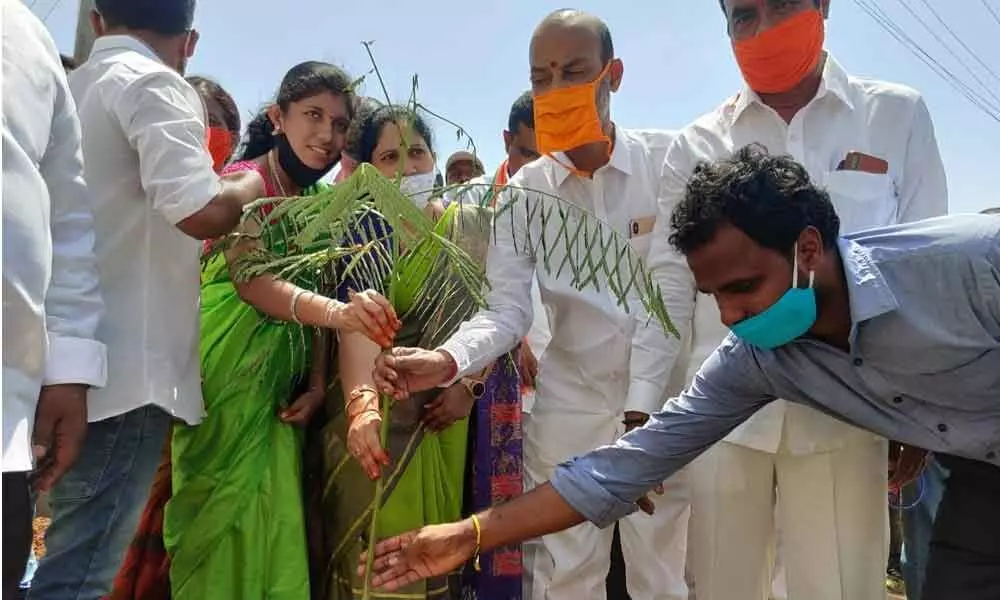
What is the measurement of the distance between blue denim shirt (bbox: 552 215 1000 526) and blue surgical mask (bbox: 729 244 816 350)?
0.10 metres

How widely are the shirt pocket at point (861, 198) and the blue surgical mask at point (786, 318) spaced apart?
0.54 metres

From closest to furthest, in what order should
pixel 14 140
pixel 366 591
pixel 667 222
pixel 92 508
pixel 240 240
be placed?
pixel 14 140
pixel 366 591
pixel 92 508
pixel 240 240
pixel 667 222

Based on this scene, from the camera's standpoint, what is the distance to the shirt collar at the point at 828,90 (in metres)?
2.49

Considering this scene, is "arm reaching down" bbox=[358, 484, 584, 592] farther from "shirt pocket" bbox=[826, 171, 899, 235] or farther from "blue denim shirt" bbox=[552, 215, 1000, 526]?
"shirt pocket" bbox=[826, 171, 899, 235]

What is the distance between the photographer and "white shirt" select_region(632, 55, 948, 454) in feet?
7.74

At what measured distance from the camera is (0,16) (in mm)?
1411

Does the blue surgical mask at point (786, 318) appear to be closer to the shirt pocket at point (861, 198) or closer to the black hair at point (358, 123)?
the shirt pocket at point (861, 198)

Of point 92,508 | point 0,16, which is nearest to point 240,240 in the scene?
point 92,508

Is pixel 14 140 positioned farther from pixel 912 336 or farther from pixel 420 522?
pixel 912 336

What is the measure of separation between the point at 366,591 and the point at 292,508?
72cm

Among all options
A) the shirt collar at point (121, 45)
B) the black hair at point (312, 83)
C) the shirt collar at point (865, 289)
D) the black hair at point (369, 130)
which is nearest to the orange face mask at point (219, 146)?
the black hair at point (312, 83)

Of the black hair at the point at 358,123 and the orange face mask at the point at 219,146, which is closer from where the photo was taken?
the black hair at the point at 358,123

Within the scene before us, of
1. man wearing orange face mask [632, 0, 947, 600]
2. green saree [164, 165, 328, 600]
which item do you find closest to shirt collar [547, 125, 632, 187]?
man wearing orange face mask [632, 0, 947, 600]

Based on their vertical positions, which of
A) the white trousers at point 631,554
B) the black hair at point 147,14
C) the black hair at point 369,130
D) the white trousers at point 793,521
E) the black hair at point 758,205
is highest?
the black hair at point 147,14
